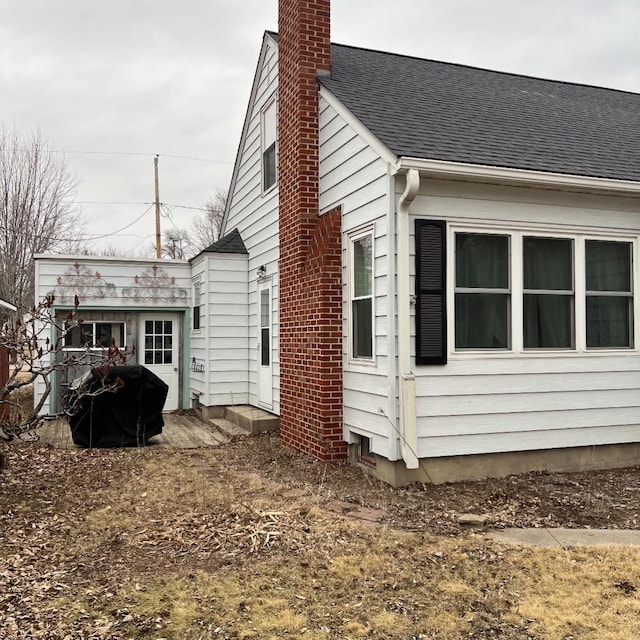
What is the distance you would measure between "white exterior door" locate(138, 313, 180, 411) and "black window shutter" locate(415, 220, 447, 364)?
25.4ft

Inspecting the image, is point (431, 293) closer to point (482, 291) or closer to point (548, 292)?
point (482, 291)

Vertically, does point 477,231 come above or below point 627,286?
above

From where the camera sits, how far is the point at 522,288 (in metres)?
6.64

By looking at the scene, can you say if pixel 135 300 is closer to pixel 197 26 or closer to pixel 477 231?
pixel 197 26

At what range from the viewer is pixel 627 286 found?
7141 millimetres

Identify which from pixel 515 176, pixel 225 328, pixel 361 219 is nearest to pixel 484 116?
pixel 515 176

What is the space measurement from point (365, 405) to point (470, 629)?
11.3ft

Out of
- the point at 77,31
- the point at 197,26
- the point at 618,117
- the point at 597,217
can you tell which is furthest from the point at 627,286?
the point at 77,31

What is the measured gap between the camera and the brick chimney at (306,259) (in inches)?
285

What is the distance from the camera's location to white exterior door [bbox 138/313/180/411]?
41.6ft

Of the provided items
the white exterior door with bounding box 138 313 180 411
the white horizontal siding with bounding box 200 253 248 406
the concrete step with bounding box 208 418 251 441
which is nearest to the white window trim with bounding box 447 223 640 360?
the concrete step with bounding box 208 418 251 441

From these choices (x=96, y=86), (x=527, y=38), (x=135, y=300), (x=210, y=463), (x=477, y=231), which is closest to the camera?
(x=477, y=231)

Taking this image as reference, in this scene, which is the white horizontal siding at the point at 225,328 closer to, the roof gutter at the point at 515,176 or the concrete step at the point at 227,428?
the concrete step at the point at 227,428

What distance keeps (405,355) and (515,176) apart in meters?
2.09
